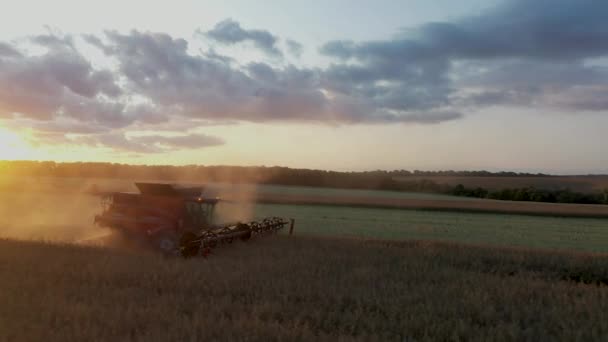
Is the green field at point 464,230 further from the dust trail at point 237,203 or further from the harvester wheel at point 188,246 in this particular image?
the harvester wheel at point 188,246

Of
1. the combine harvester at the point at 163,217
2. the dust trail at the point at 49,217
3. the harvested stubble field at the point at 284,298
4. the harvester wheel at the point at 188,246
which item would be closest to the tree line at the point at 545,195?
the dust trail at the point at 49,217

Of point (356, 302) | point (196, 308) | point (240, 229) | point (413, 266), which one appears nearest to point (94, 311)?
point (196, 308)

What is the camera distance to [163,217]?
19.4 meters

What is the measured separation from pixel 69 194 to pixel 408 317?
48445 millimetres

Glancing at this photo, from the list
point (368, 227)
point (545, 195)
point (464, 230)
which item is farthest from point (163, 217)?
point (545, 195)

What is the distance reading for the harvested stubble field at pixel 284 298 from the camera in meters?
8.66

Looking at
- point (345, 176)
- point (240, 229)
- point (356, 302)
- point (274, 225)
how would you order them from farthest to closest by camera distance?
point (345, 176)
point (274, 225)
point (240, 229)
point (356, 302)

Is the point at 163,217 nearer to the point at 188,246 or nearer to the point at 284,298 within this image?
the point at 188,246

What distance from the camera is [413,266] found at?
16.1 m

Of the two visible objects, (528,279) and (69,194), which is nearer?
(528,279)

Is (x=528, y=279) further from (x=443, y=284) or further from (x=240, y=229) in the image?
(x=240, y=229)

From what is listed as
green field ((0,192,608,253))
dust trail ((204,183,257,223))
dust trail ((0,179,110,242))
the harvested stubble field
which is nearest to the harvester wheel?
the harvested stubble field

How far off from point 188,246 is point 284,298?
6738 millimetres

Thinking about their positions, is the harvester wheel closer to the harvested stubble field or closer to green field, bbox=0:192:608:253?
the harvested stubble field
